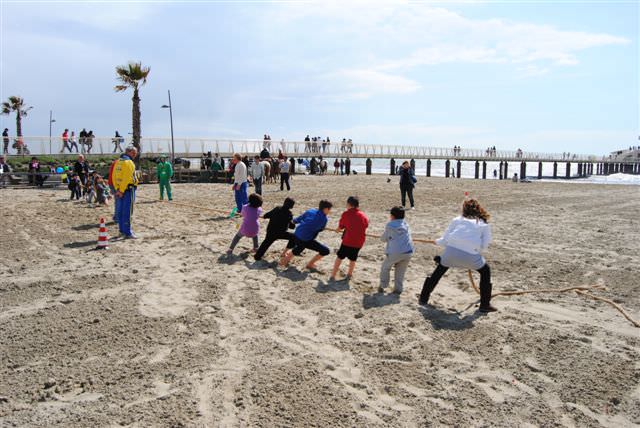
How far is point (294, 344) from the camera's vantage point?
187 inches

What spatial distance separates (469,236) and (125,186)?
6.94 m

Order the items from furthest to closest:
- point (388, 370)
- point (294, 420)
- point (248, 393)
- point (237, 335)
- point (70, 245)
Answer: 1. point (70, 245)
2. point (237, 335)
3. point (388, 370)
4. point (248, 393)
5. point (294, 420)

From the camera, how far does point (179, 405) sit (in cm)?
365

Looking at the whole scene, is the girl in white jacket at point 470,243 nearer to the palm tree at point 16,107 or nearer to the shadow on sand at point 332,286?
the shadow on sand at point 332,286

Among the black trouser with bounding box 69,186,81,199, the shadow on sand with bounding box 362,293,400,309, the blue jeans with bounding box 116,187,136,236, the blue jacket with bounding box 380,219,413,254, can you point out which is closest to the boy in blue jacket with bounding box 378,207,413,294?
the blue jacket with bounding box 380,219,413,254

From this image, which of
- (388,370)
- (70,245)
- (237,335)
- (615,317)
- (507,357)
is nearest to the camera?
(388,370)

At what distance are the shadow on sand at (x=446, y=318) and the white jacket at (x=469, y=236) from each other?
78 cm

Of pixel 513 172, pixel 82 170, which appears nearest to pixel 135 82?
pixel 82 170

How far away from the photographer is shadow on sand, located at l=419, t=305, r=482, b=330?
5.32 meters

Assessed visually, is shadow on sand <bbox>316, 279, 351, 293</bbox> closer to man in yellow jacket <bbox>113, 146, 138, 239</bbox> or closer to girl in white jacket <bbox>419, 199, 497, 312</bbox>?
girl in white jacket <bbox>419, 199, 497, 312</bbox>

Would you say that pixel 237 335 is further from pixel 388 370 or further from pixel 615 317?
pixel 615 317

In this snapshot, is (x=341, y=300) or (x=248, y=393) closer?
(x=248, y=393)

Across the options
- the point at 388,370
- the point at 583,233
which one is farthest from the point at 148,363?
the point at 583,233

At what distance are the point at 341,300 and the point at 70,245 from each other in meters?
5.74
